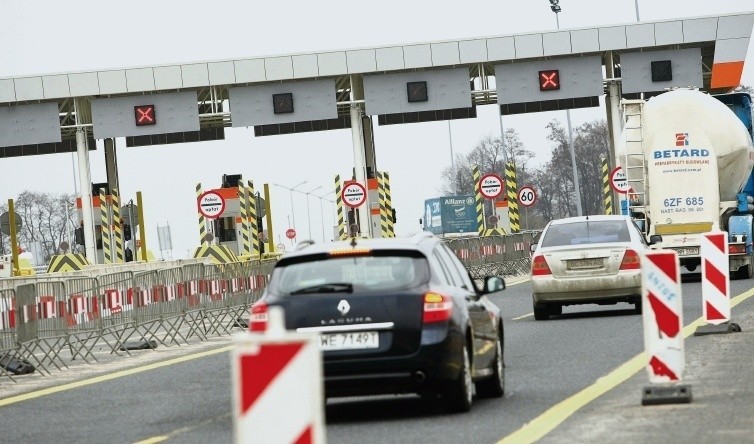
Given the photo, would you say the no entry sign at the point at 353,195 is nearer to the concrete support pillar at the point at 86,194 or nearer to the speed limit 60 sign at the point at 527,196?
the concrete support pillar at the point at 86,194

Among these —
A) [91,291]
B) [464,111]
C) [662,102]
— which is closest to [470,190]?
[464,111]

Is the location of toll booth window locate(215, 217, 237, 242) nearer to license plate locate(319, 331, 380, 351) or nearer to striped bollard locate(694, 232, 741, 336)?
striped bollard locate(694, 232, 741, 336)

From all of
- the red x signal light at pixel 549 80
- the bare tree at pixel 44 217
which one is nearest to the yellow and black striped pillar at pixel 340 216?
the red x signal light at pixel 549 80

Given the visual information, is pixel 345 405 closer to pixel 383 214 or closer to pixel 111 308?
pixel 111 308

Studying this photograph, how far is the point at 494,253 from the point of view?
4756cm

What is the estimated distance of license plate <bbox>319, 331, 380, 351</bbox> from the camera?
42.7ft

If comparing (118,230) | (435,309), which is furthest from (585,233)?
(118,230)

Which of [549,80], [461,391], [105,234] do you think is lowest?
[461,391]

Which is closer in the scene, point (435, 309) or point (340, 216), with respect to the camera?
point (435, 309)

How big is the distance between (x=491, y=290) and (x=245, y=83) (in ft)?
129

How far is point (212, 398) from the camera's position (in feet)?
54.1

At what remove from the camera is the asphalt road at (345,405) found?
1279 cm

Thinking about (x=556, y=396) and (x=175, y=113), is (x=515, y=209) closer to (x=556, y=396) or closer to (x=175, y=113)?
(x=175, y=113)

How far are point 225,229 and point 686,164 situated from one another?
22.6 meters
